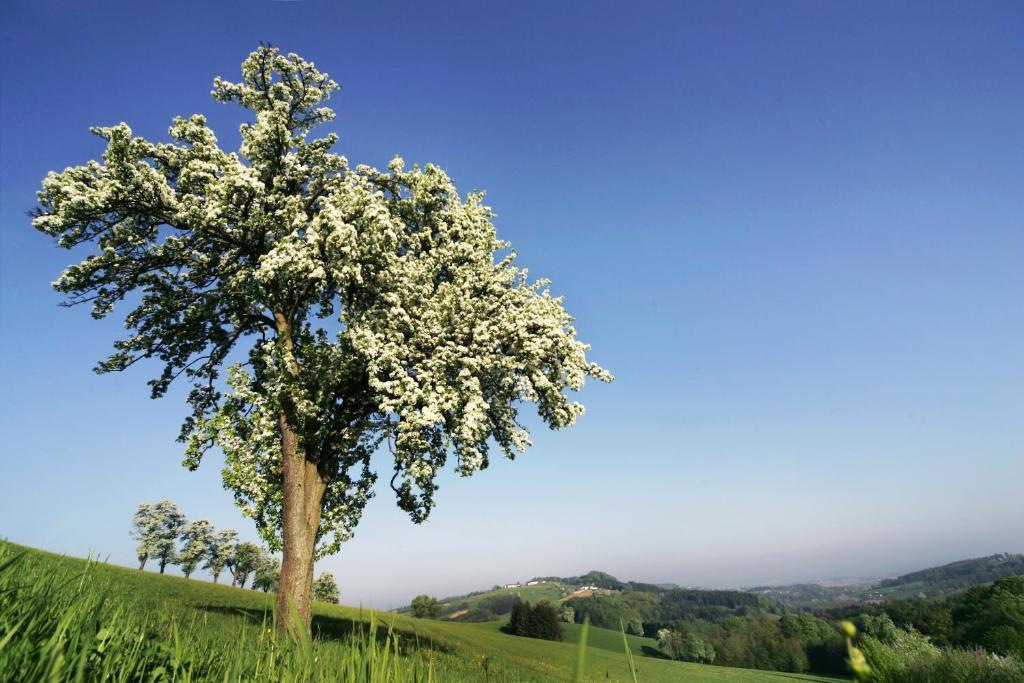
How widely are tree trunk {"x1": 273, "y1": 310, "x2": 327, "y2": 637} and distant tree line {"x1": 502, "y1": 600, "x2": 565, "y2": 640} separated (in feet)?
288

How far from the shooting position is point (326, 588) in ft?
371

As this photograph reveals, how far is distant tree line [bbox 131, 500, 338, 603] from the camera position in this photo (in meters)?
112

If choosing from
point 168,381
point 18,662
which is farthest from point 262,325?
point 18,662

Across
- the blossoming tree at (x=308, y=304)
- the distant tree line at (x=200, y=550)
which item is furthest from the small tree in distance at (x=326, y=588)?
the blossoming tree at (x=308, y=304)

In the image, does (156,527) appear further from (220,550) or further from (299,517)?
(299,517)

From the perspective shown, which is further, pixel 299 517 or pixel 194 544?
pixel 194 544

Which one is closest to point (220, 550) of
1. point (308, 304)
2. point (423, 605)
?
point (423, 605)

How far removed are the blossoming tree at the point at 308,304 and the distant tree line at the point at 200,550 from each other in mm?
99683

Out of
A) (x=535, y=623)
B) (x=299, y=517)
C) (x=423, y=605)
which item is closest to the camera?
(x=299, y=517)

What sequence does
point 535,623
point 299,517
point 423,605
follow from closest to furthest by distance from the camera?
point 299,517 < point 535,623 < point 423,605

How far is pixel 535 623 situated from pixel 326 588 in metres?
47.2

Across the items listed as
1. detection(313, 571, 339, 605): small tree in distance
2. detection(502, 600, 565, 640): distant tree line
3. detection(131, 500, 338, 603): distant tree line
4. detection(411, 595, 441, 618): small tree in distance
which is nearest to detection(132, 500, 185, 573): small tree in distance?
detection(131, 500, 338, 603): distant tree line

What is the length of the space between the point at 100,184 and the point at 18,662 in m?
17.9

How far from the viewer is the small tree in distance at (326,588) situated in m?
109
